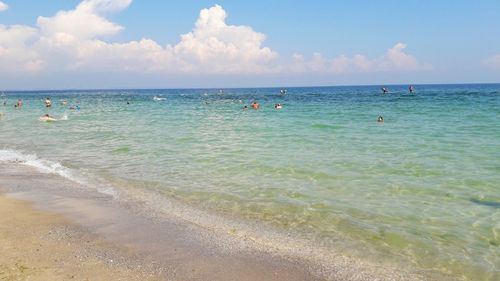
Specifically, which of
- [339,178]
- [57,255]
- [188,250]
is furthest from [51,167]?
[188,250]

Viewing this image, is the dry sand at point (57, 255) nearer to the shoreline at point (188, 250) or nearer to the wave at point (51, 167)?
the shoreline at point (188, 250)

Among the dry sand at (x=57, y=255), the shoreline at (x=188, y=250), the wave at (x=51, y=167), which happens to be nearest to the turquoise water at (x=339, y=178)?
the wave at (x=51, y=167)

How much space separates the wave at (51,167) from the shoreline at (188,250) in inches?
57.7

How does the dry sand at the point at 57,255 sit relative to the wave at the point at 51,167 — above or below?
above

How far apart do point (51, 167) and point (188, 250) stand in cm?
966

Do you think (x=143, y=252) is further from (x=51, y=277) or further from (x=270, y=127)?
(x=270, y=127)

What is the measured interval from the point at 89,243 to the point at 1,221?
2234mm

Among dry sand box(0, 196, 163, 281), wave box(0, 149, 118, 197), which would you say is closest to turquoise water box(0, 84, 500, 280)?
wave box(0, 149, 118, 197)

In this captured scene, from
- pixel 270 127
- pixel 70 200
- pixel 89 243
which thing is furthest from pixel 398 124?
pixel 89 243

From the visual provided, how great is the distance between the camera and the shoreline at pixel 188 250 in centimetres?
604

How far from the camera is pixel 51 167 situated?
48.4 ft

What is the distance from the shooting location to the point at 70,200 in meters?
10.1

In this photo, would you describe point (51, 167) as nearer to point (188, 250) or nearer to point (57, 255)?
→ point (57, 255)

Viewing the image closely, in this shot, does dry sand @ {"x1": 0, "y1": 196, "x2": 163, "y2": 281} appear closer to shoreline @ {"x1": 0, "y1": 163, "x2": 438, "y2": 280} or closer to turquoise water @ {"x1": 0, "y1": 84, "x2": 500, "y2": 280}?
shoreline @ {"x1": 0, "y1": 163, "x2": 438, "y2": 280}
